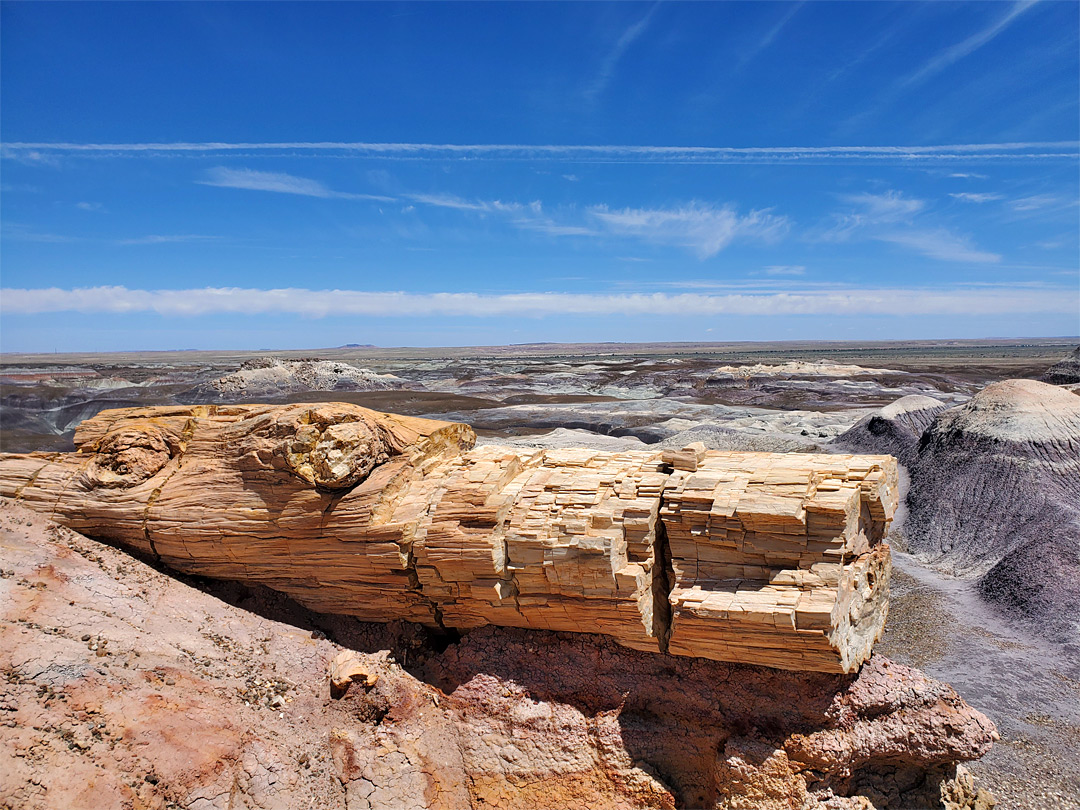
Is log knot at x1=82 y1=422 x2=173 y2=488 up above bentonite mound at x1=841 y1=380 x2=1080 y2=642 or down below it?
above

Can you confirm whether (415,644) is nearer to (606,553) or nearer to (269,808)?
(269,808)

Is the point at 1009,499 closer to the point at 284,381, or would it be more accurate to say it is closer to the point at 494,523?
the point at 494,523

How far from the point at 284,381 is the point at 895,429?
47.2 meters

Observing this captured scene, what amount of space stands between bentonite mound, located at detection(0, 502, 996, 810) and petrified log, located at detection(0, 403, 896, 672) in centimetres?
46

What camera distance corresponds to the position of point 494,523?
615cm

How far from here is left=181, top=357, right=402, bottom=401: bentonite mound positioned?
49.6 meters

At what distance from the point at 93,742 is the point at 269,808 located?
4.78ft

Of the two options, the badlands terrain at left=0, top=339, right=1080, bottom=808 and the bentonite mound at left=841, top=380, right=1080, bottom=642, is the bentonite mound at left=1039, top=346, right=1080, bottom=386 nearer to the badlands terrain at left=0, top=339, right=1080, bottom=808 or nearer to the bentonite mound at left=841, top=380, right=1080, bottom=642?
the bentonite mound at left=841, top=380, right=1080, bottom=642

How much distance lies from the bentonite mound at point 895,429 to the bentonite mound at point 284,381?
140 ft

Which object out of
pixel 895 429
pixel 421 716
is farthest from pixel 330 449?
pixel 895 429

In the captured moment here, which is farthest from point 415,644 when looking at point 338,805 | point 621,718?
point 621,718

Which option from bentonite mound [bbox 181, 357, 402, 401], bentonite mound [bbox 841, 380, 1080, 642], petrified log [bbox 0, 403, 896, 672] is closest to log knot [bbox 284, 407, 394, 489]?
petrified log [bbox 0, 403, 896, 672]

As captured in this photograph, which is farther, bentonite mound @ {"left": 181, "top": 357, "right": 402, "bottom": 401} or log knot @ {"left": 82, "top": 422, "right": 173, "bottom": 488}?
bentonite mound @ {"left": 181, "top": 357, "right": 402, "bottom": 401}

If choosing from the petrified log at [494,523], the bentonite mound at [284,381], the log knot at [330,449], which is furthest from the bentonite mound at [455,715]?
the bentonite mound at [284,381]
